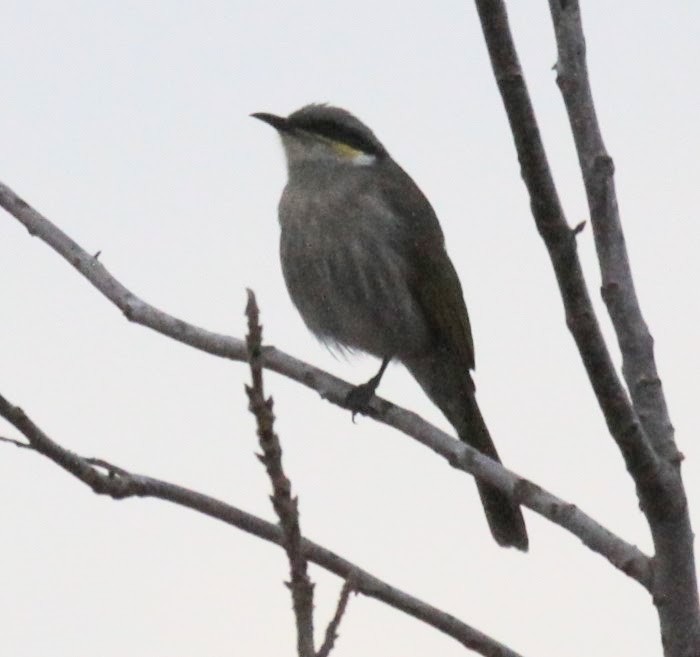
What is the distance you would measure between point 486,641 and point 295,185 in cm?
438

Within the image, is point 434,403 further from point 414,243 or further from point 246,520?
point 246,520

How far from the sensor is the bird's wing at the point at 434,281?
685 cm

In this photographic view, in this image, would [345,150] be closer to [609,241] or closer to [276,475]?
[609,241]

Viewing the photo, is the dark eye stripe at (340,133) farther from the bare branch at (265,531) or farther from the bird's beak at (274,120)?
the bare branch at (265,531)

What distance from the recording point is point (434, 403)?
708cm

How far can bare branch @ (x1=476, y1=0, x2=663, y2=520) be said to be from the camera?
3.20m

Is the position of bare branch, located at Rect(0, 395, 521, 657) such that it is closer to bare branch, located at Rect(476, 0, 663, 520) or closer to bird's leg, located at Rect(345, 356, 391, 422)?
bare branch, located at Rect(476, 0, 663, 520)

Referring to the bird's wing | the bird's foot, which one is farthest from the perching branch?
the bird's wing

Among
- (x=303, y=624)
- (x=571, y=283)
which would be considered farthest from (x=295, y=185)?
(x=303, y=624)

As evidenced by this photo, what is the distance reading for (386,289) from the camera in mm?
6754

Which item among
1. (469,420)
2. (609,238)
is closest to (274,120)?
(469,420)

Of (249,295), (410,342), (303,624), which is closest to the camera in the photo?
(303,624)

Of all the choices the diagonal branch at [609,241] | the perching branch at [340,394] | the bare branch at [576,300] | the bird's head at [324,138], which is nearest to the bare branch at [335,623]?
the bare branch at [576,300]

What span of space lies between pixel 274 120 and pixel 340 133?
386mm
